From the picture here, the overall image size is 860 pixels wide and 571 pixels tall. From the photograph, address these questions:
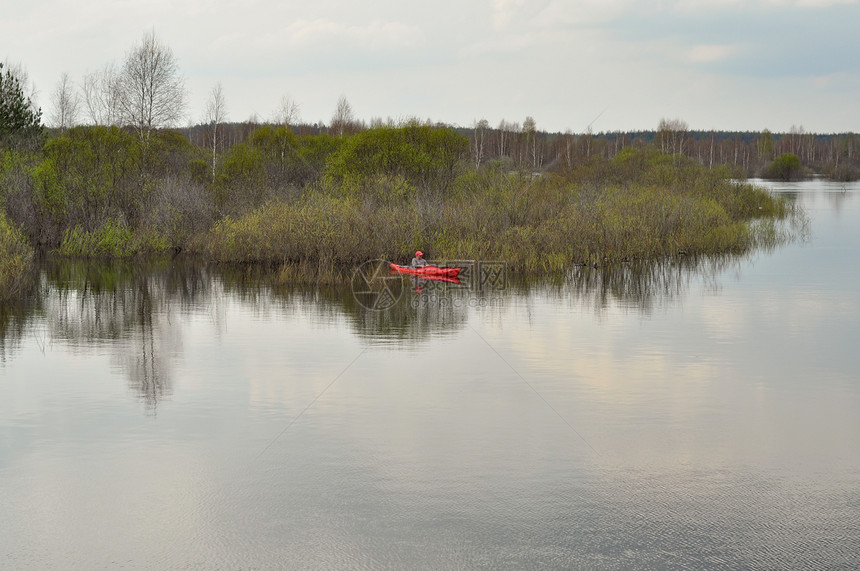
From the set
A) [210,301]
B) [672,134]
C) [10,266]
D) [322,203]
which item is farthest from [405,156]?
[672,134]

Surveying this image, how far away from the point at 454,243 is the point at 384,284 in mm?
4209

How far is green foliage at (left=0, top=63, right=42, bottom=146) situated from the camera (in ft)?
147

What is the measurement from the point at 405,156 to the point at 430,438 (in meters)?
27.9

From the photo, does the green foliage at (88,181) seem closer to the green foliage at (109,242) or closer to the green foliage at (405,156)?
the green foliage at (109,242)

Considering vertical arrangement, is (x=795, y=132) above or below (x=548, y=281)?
above

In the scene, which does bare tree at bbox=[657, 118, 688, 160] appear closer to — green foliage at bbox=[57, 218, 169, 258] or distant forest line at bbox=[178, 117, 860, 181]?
distant forest line at bbox=[178, 117, 860, 181]

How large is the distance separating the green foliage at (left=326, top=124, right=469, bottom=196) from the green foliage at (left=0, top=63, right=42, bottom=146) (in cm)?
1789

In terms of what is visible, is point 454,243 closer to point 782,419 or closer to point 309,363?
point 309,363

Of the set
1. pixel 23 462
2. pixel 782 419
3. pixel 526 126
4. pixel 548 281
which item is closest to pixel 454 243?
pixel 548 281

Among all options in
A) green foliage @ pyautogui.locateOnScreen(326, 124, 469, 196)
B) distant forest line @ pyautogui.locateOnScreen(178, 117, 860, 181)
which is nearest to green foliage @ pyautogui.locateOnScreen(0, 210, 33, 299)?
green foliage @ pyautogui.locateOnScreen(326, 124, 469, 196)

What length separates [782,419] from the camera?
34.0ft

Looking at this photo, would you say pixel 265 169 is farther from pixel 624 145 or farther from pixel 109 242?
pixel 624 145

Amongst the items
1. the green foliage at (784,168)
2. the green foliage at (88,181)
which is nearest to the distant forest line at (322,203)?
the green foliage at (88,181)

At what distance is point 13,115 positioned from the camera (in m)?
46.0
